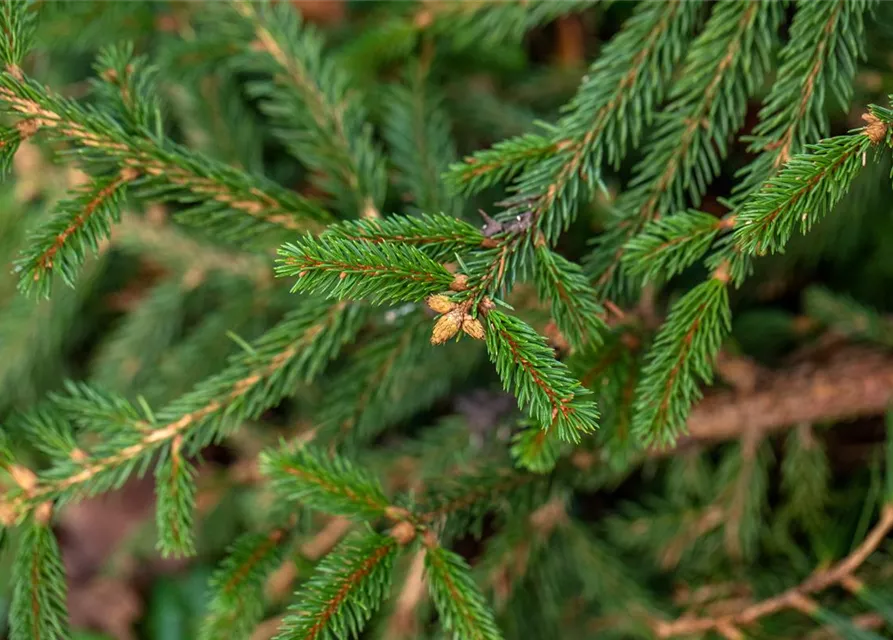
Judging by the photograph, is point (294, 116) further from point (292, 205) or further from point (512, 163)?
point (512, 163)

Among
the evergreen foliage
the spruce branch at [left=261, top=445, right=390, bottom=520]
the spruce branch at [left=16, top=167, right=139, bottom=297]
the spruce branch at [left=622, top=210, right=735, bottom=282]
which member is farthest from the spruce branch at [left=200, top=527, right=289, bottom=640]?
the spruce branch at [left=622, top=210, right=735, bottom=282]

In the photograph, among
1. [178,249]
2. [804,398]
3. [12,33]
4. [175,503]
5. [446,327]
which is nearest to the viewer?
[446,327]

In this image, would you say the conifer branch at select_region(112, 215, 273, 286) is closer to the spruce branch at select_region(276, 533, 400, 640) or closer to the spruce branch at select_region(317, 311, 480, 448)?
the spruce branch at select_region(317, 311, 480, 448)

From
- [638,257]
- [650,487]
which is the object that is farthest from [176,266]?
[650,487]

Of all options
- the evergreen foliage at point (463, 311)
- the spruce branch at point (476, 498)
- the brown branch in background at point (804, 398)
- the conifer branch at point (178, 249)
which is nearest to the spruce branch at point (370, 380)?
Result: the evergreen foliage at point (463, 311)

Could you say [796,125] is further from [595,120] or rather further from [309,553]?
[309,553]

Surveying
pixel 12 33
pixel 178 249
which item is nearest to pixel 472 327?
pixel 12 33

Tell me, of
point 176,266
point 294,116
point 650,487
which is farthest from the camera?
point 650,487
